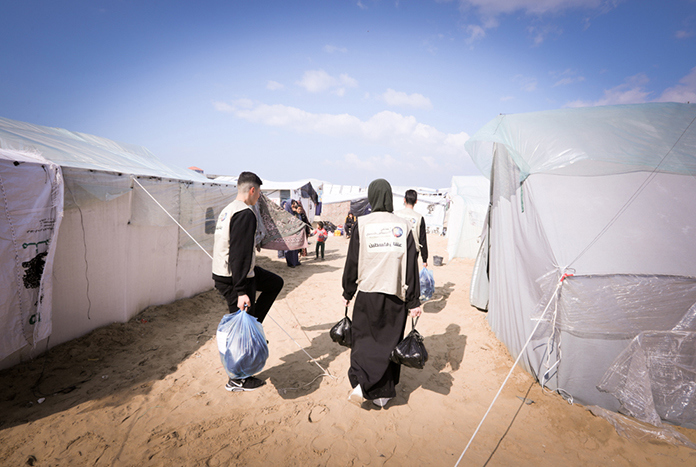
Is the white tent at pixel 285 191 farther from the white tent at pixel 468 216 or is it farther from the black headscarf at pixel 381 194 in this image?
the black headscarf at pixel 381 194

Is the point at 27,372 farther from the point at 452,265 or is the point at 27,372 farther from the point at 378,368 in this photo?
the point at 452,265

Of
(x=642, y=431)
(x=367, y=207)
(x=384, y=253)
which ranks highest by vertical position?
(x=384, y=253)

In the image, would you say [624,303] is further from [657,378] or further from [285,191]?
[285,191]

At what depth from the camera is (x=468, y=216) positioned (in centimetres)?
1048

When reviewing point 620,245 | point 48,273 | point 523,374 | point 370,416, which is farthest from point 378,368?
point 48,273

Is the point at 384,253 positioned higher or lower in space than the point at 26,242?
higher

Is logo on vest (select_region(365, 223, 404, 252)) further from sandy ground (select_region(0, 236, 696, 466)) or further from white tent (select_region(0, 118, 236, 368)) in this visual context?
white tent (select_region(0, 118, 236, 368))

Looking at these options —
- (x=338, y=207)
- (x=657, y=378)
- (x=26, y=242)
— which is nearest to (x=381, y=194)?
(x=657, y=378)

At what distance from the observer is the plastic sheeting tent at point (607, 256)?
2.76 m

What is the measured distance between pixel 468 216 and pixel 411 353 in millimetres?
8720

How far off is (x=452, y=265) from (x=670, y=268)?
7.54 m

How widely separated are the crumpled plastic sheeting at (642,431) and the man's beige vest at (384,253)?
212 centimetres

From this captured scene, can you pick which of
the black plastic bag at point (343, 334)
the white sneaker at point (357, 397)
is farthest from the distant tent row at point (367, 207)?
the white sneaker at point (357, 397)

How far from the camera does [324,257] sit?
11.4m
